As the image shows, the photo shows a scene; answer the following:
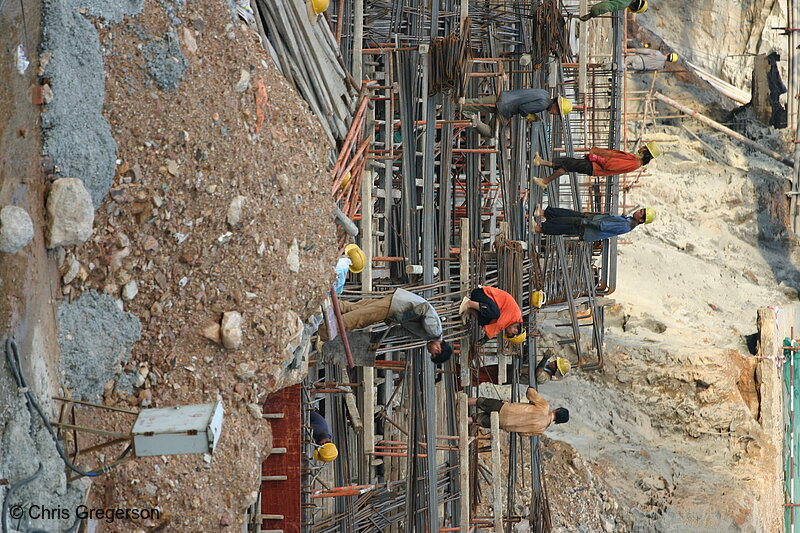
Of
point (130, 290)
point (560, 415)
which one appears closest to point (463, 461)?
point (560, 415)

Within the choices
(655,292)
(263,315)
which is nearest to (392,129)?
(263,315)

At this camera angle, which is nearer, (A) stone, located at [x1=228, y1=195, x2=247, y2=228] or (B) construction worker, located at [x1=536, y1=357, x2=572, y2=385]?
(A) stone, located at [x1=228, y1=195, x2=247, y2=228]

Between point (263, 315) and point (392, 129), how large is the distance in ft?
12.0

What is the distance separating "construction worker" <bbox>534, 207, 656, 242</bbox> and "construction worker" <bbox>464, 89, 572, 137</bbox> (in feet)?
3.87

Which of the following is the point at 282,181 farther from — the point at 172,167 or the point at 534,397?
the point at 534,397

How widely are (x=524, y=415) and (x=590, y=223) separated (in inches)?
91.9

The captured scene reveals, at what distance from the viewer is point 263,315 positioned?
6.49 metres

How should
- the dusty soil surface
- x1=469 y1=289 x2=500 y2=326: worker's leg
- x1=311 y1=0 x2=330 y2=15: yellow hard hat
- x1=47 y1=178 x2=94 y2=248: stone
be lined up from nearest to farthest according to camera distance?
1. x1=47 y1=178 x2=94 y2=248: stone
2. the dusty soil surface
3. x1=311 y1=0 x2=330 y2=15: yellow hard hat
4. x1=469 y1=289 x2=500 y2=326: worker's leg

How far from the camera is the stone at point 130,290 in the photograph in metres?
5.80

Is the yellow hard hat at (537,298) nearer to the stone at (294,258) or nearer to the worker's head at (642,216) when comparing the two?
Answer: the worker's head at (642,216)

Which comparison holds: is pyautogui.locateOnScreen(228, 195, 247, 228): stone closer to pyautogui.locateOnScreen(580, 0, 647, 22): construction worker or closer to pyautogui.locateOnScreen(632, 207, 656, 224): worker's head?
pyautogui.locateOnScreen(632, 207, 656, 224): worker's head

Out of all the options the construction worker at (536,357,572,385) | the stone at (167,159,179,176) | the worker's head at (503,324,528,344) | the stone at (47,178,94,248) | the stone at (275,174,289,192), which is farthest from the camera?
the construction worker at (536,357,572,385)

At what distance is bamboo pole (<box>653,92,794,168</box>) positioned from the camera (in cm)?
2102

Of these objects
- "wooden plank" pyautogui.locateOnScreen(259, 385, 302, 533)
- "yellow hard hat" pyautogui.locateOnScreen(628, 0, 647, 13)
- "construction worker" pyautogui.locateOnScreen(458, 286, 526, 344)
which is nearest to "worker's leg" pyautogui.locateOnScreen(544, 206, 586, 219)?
"construction worker" pyautogui.locateOnScreen(458, 286, 526, 344)
